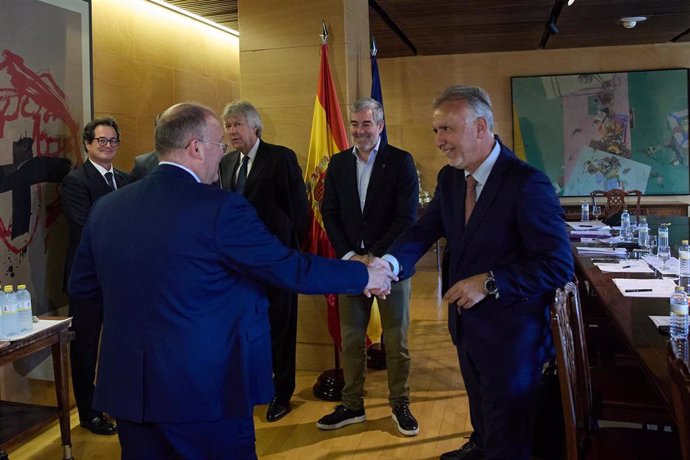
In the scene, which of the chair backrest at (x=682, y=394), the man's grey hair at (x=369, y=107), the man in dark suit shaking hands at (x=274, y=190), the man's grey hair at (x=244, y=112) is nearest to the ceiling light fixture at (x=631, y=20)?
the man's grey hair at (x=369, y=107)

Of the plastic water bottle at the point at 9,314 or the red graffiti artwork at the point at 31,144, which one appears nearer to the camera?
the plastic water bottle at the point at 9,314

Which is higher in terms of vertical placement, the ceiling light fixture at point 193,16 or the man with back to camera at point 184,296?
the ceiling light fixture at point 193,16

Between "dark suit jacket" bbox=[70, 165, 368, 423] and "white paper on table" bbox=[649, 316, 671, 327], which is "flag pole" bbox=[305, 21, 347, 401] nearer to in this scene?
"white paper on table" bbox=[649, 316, 671, 327]

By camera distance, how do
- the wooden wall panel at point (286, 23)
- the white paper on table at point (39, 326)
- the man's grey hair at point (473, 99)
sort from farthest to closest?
1. the wooden wall panel at point (286, 23)
2. the white paper on table at point (39, 326)
3. the man's grey hair at point (473, 99)

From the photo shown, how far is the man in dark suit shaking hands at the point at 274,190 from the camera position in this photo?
12.0ft

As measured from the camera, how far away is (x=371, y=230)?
137 inches

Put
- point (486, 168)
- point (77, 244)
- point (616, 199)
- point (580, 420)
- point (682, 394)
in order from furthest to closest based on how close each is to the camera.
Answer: point (616, 199) < point (77, 244) < point (486, 168) < point (580, 420) < point (682, 394)

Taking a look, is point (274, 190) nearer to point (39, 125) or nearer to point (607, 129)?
point (39, 125)

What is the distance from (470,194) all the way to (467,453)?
4.29 feet

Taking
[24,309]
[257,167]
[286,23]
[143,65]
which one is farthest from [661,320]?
[143,65]

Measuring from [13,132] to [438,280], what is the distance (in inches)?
215

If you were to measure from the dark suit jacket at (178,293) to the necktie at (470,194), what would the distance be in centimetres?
77

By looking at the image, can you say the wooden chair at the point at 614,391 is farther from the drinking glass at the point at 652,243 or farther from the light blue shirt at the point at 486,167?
the drinking glass at the point at 652,243

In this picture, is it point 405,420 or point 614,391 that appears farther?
point 405,420
